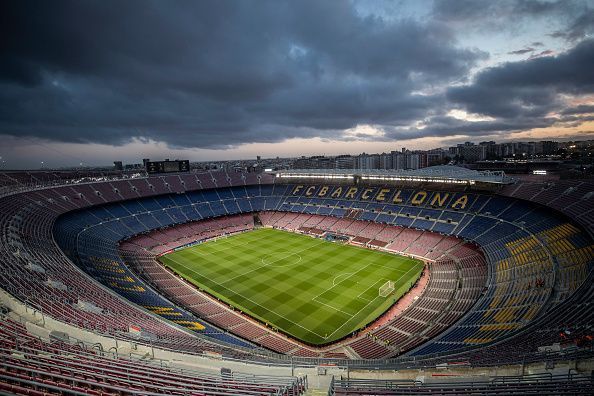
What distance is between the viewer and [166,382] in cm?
959

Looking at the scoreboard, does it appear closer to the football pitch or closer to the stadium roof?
the stadium roof

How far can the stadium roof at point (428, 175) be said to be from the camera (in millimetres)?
48900

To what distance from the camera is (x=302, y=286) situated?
36125 millimetres

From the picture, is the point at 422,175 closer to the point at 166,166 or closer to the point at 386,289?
the point at 386,289

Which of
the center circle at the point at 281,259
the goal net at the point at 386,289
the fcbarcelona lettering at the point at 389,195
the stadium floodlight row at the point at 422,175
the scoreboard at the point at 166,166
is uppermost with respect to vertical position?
the scoreboard at the point at 166,166

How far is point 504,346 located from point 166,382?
689 inches

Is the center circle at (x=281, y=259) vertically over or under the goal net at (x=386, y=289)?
over

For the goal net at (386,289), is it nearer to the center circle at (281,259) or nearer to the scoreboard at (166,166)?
the center circle at (281,259)

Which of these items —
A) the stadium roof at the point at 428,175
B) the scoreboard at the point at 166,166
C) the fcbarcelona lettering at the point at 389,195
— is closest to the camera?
the stadium roof at the point at 428,175

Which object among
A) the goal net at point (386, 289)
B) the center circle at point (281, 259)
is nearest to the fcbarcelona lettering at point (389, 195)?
the center circle at point (281, 259)

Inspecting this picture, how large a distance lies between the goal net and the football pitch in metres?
0.50

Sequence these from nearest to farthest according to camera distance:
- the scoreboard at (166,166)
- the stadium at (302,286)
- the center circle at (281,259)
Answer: the stadium at (302,286)
the center circle at (281,259)
the scoreboard at (166,166)

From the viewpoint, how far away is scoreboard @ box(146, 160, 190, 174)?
71.1 metres

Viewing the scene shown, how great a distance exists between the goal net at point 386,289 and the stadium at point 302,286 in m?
0.21
